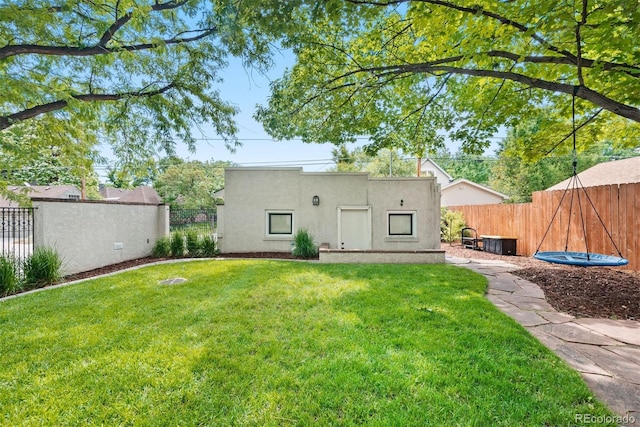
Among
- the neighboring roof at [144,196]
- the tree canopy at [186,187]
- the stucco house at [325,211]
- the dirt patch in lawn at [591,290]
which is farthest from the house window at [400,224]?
the neighboring roof at [144,196]

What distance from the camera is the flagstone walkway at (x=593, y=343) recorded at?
2.32m

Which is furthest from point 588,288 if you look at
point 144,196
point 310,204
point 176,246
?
point 144,196

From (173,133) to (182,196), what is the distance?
79.4ft

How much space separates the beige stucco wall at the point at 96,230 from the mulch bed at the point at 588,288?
50 cm

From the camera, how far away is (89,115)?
6.41m

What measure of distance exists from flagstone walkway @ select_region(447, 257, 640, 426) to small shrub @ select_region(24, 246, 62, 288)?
9659 millimetres

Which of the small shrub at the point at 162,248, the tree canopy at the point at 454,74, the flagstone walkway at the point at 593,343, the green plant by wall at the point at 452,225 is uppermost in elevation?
the tree canopy at the point at 454,74

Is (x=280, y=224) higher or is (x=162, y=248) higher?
(x=280, y=224)

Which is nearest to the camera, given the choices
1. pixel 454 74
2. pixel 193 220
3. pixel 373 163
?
pixel 454 74

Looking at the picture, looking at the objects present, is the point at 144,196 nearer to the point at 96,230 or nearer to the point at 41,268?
the point at 96,230

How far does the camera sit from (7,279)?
5.54 metres

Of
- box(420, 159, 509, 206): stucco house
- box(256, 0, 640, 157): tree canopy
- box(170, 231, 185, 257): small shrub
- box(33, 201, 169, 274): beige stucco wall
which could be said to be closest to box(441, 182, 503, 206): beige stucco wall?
box(420, 159, 509, 206): stucco house

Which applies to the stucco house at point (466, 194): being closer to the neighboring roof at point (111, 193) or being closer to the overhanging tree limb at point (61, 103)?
the overhanging tree limb at point (61, 103)

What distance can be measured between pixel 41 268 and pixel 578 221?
48.1ft
